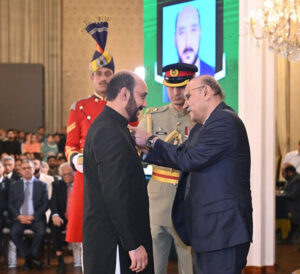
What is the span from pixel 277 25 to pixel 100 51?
4107 millimetres

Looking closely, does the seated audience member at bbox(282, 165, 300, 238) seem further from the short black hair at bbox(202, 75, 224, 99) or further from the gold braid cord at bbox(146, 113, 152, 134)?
the short black hair at bbox(202, 75, 224, 99)

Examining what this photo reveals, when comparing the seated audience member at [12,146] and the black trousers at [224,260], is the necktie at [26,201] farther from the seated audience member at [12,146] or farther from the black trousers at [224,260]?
the seated audience member at [12,146]

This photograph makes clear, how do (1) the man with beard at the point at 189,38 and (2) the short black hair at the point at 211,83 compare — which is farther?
(1) the man with beard at the point at 189,38

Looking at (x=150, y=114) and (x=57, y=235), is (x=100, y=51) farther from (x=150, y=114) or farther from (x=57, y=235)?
(x=57, y=235)

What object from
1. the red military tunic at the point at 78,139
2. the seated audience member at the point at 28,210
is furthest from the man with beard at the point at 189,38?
the seated audience member at the point at 28,210

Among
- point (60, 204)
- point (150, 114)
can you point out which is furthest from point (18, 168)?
point (150, 114)

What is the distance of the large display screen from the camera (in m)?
5.89

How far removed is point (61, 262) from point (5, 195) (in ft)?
3.74

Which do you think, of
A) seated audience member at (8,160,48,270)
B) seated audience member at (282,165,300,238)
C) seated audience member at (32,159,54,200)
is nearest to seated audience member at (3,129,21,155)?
seated audience member at (32,159,54,200)

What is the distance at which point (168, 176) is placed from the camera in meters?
4.02

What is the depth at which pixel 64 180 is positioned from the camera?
708 centimetres

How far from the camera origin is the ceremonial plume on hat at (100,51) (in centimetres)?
389

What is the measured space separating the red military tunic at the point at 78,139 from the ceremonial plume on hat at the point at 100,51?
20 centimetres

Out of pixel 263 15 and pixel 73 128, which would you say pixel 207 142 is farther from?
pixel 263 15
